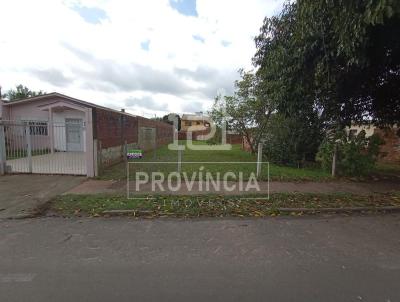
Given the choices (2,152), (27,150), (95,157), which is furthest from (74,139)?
(95,157)

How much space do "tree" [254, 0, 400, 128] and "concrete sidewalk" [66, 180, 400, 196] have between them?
2.64 m

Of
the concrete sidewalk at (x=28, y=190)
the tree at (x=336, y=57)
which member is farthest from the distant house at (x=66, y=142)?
the tree at (x=336, y=57)

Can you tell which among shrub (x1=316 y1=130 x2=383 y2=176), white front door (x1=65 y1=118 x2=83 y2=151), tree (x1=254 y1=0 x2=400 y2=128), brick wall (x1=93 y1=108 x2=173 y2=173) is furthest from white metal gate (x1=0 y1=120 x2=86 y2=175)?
shrub (x1=316 y1=130 x2=383 y2=176)

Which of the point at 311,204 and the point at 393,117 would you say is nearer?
the point at 311,204

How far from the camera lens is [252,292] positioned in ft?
9.45

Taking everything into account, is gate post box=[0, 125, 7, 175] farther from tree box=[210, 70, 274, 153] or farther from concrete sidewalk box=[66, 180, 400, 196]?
tree box=[210, 70, 274, 153]

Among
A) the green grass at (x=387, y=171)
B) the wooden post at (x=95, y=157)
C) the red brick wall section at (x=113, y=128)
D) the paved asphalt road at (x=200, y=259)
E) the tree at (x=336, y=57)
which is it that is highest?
the tree at (x=336, y=57)

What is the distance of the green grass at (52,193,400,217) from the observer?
18.9 ft

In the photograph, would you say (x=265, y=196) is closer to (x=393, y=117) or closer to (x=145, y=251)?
(x=145, y=251)

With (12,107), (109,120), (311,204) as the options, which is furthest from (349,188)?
(12,107)

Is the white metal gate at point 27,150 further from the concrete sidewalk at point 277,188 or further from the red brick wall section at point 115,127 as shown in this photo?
the concrete sidewalk at point 277,188

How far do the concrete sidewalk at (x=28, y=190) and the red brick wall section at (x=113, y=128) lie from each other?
2096 mm

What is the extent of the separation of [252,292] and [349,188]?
6.41 m

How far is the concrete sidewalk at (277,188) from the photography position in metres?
7.37
